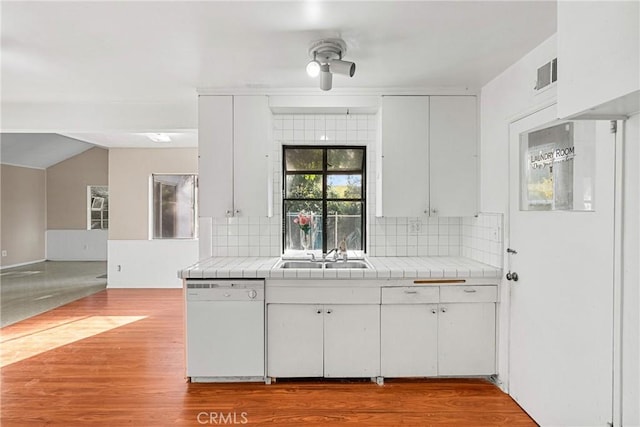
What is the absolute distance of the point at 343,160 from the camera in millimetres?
3770

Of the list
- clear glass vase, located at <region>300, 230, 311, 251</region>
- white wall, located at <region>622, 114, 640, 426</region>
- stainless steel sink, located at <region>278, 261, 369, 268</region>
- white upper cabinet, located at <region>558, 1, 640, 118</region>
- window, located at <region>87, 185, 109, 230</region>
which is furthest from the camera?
window, located at <region>87, 185, 109, 230</region>

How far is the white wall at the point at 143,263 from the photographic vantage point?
6.45 metres

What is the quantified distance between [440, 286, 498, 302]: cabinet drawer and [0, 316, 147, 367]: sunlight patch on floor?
12.3 feet

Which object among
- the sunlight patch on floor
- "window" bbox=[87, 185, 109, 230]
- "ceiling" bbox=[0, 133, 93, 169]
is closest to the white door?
the sunlight patch on floor

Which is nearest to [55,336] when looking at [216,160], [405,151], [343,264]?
[216,160]

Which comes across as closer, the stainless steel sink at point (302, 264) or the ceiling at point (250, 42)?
the ceiling at point (250, 42)

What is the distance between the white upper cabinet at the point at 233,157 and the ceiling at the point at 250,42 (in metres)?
0.18

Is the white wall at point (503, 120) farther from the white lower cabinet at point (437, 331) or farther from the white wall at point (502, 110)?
the white lower cabinet at point (437, 331)

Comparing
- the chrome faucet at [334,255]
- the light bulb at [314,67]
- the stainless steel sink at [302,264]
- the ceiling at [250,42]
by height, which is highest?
the ceiling at [250,42]

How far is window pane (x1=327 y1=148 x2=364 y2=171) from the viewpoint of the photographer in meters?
3.77

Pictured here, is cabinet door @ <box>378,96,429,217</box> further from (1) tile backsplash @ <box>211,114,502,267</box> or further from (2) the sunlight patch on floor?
(2) the sunlight patch on floor

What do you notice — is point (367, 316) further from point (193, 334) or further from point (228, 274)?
point (193, 334)

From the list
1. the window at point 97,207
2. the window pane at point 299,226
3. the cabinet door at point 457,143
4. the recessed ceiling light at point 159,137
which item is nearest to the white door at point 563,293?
the cabinet door at point 457,143

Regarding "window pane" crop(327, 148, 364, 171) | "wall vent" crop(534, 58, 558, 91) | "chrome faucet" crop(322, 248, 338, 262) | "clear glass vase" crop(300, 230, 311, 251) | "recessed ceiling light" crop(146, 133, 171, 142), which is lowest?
"chrome faucet" crop(322, 248, 338, 262)
